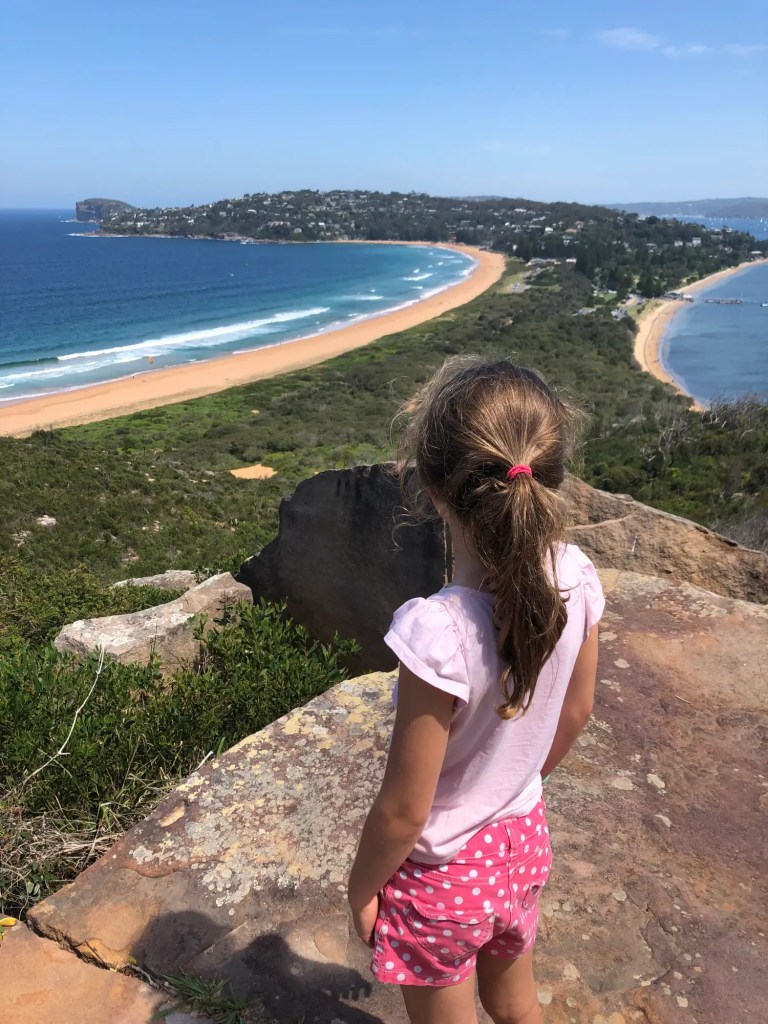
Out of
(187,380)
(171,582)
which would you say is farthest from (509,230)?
(171,582)

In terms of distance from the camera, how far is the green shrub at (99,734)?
2.83m

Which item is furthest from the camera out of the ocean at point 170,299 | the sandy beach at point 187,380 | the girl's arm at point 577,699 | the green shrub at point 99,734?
the ocean at point 170,299

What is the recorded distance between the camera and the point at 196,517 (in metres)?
15.7

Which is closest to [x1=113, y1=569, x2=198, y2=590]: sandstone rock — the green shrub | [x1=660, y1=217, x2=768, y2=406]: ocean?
the green shrub

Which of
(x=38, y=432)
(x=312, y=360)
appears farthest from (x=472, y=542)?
(x=312, y=360)

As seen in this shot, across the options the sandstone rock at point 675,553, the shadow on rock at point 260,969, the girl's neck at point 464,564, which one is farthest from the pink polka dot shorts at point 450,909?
the sandstone rock at point 675,553

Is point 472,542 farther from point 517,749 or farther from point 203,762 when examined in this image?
point 203,762

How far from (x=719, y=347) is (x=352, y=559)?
47.9m

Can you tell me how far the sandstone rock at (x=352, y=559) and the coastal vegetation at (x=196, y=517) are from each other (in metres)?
Answer: 0.31

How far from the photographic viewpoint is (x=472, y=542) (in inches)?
55.4

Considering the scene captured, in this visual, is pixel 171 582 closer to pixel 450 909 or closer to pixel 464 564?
pixel 450 909

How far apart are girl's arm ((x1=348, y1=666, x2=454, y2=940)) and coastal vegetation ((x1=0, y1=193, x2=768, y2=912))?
2.39 ft

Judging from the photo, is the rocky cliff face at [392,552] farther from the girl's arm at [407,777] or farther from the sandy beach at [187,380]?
the sandy beach at [187,380]

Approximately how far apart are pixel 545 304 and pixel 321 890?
62.8m
